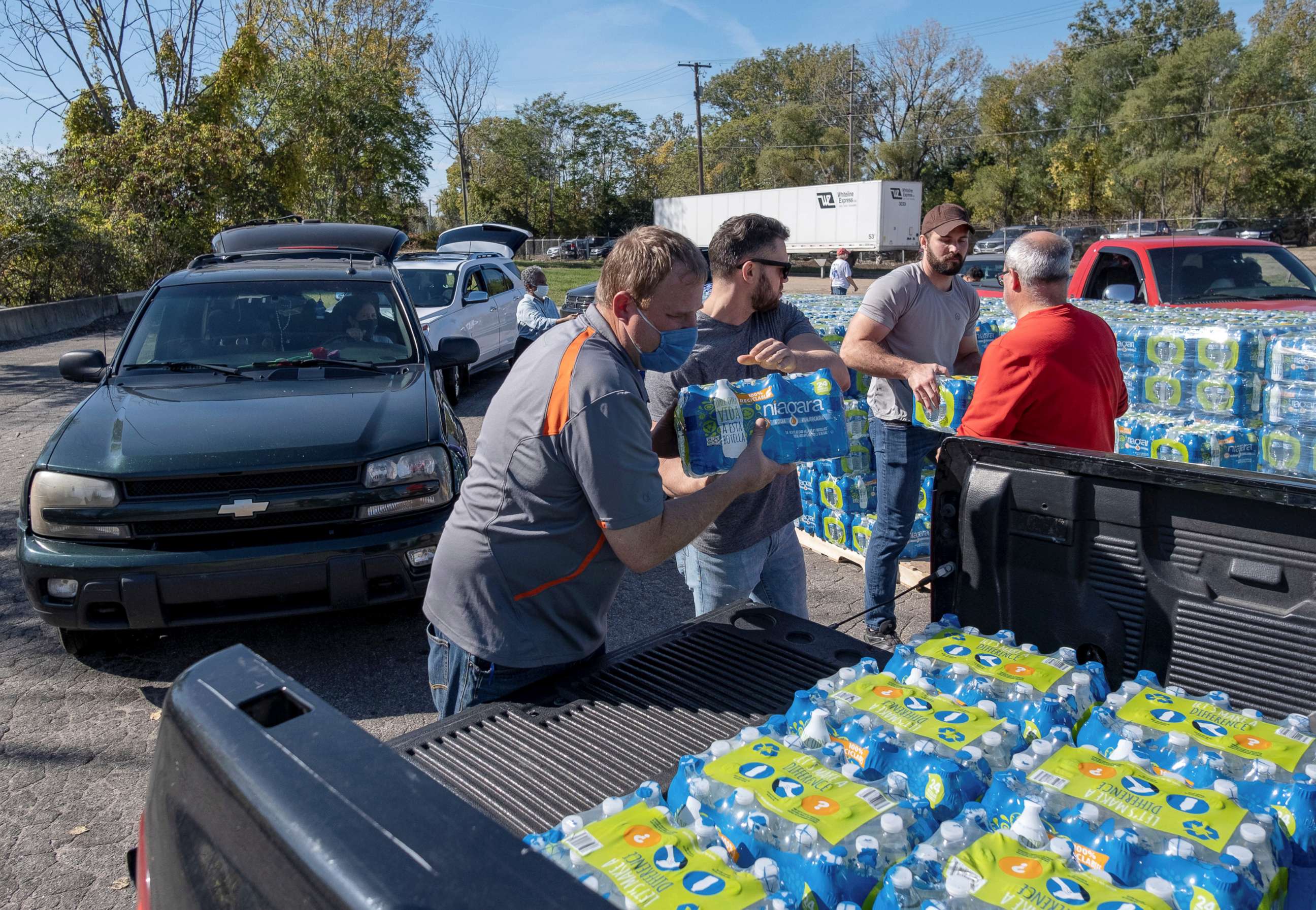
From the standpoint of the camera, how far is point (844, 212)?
4031 centimetres

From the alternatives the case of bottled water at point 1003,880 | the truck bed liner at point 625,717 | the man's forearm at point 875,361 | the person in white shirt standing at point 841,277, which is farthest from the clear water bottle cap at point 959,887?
the person in white shirt standing at point 841,277

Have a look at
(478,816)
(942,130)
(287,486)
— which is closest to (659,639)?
(478,816)

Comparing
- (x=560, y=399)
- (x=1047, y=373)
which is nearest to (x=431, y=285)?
(x=1047, y=373)

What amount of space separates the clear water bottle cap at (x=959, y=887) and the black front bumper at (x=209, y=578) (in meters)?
3.43

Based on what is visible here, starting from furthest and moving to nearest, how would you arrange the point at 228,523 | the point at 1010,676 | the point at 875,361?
the point at 875,361, the point at 228,523, the point at 1010,676

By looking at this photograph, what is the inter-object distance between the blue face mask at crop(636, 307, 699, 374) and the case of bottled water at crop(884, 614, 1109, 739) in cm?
97

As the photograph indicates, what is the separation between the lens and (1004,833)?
4.55ft

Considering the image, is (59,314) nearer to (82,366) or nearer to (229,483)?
(82,366)

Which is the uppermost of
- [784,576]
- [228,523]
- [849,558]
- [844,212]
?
[844,212]

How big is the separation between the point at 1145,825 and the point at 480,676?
1504 mm

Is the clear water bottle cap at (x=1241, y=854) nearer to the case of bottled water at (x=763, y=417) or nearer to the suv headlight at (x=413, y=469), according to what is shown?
the case of bottled water at (x=763, y=417)

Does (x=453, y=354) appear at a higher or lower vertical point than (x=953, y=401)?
higher

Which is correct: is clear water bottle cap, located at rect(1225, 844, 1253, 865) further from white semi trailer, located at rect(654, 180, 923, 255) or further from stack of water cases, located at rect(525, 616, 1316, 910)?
white semi trailer, located at rect(654, 180, 923, 255)

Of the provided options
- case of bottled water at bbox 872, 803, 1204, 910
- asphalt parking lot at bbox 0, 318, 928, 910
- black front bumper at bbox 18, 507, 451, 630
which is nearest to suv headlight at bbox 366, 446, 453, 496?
black front bumper at bbox 18, 507, 451, 630
